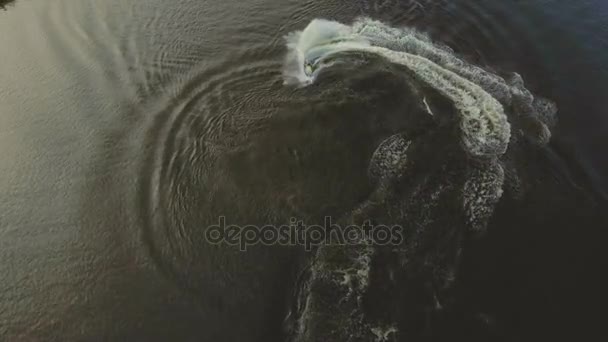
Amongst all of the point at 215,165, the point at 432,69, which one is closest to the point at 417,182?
the point at 432,69

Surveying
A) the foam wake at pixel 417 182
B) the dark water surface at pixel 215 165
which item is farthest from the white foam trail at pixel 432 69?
the dark water surface at pixel 215 165

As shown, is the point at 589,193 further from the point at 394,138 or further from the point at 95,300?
the point at 95,300

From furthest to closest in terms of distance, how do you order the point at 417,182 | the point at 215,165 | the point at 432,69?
the point at 432,69 < the point at 215,165 < the point at 417,182

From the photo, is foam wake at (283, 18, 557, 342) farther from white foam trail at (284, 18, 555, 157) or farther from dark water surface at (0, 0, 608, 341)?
dark water surface at (0, 0, 608, 341)

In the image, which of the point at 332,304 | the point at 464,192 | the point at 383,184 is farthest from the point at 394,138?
the point at 332,304

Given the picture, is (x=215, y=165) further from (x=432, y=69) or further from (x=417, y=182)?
(x=432, y=69)

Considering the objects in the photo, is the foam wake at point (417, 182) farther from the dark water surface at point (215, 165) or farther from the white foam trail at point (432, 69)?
the dark water surface at point (215, 165)
